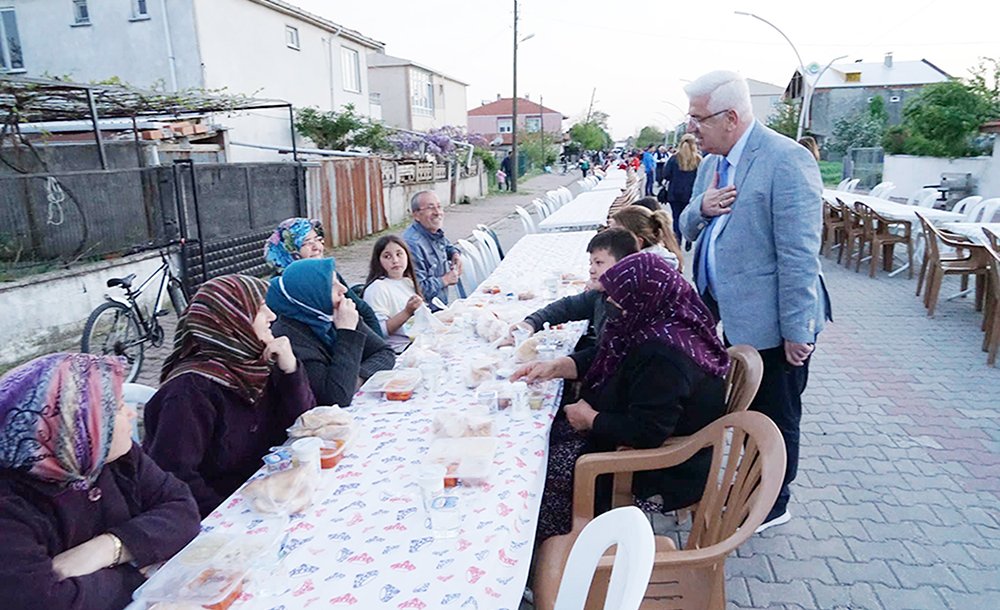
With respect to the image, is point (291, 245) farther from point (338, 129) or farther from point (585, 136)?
point (585, 136)

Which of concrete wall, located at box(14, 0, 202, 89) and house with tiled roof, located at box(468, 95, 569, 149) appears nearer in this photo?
concrete wall, located at box(14, 0, 202, 89)

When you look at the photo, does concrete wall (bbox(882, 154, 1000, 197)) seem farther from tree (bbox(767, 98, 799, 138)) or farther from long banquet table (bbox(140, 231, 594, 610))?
long banquet table (bbox(140, 231, 594, 610))

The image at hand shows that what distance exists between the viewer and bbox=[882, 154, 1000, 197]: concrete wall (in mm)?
15102

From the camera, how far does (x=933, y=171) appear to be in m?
17.4

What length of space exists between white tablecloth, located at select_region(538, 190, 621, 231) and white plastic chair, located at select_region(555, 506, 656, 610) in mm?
7983

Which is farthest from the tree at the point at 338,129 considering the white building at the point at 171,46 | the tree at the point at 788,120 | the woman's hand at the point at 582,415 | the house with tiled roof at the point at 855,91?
the house with tiled roof at the point at 855,91

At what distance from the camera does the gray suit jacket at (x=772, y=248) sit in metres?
2.71

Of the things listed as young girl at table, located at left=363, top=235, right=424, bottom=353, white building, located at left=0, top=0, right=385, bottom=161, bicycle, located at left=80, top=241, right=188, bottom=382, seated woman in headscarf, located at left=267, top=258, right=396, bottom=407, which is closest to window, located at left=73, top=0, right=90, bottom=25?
white building, located at left=0, top=0, right=385, bottom=161

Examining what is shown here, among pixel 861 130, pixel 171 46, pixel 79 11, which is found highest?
pixel 79 11

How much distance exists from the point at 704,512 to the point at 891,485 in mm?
1958

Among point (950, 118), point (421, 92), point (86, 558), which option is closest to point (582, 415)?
point (86, 558)

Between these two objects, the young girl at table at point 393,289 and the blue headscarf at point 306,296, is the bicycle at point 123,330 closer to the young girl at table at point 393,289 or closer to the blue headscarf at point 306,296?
the young girl at table at point 393,289

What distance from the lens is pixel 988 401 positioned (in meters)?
4.73

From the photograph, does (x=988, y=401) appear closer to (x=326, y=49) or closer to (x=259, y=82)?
(x=259, y=82)
